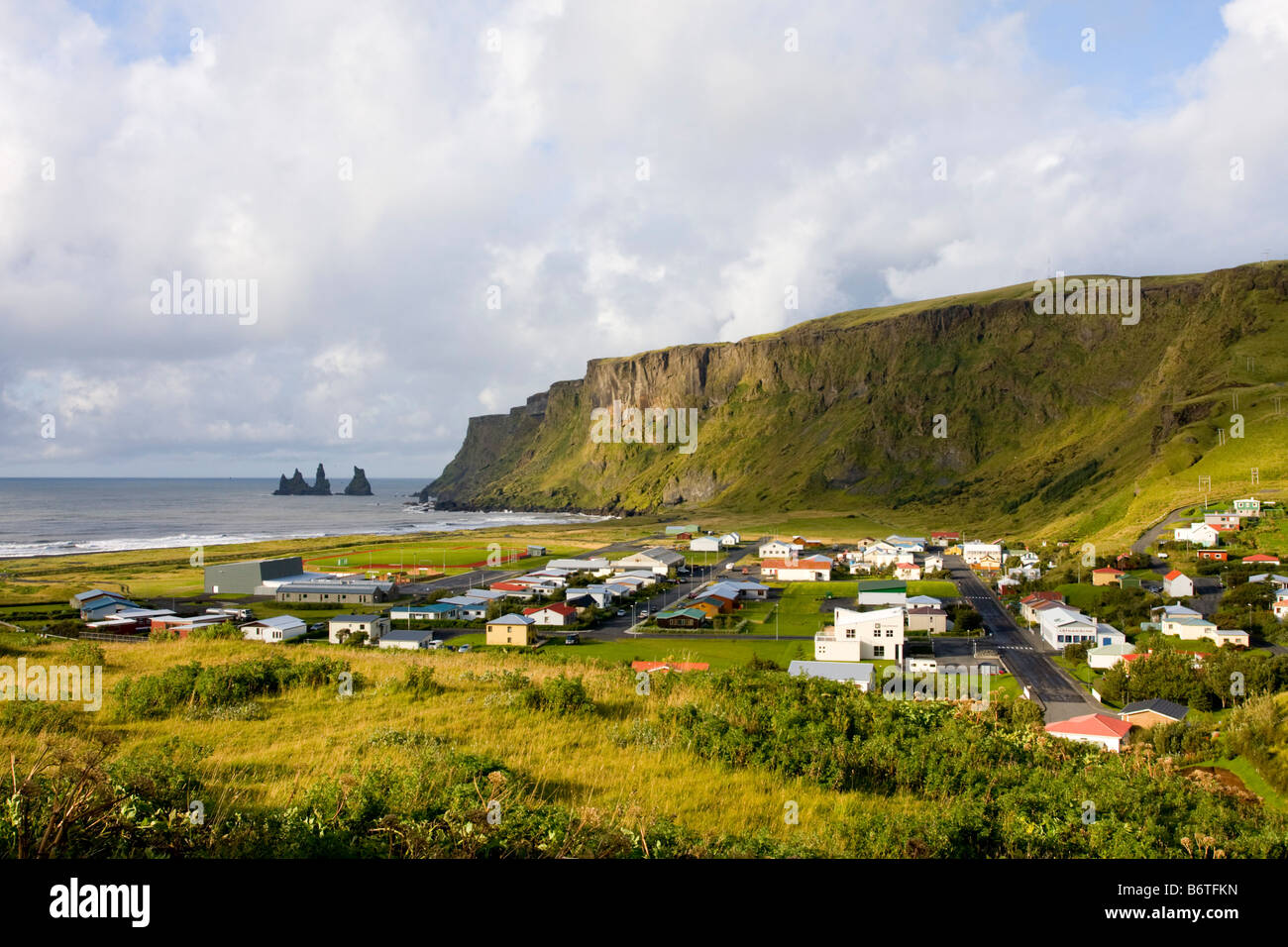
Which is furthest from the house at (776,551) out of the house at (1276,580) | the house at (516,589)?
the house at (1276,580)

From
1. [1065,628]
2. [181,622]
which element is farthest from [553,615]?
[1065,628]

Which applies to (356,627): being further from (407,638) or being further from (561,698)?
(561,698)

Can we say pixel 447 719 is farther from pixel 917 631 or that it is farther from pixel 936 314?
pixel 936 314

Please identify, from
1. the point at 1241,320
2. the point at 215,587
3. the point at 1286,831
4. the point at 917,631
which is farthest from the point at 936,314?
the point at 1286,831

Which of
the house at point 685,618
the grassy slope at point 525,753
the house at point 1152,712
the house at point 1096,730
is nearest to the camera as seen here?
the grassy slope at point 525,753

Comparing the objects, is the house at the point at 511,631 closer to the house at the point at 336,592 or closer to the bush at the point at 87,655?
the house at the point at 336,592
